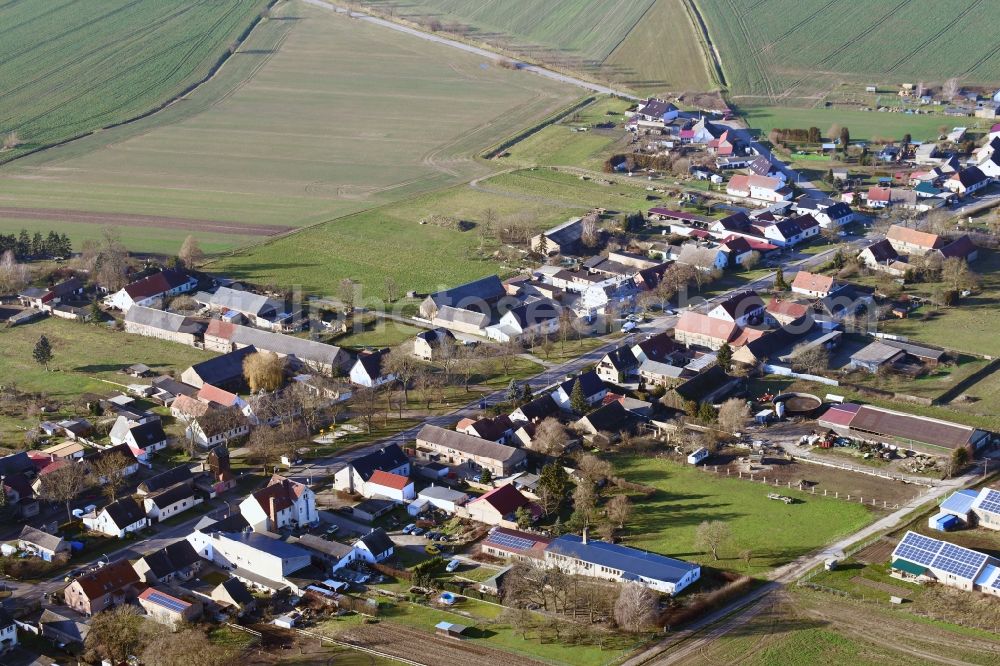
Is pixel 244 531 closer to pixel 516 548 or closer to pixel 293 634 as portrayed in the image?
pixel 293 634

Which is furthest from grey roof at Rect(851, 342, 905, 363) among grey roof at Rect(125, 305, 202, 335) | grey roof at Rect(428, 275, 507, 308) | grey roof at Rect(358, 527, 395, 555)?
grey roof at Rect(125, 305, 202, 335)

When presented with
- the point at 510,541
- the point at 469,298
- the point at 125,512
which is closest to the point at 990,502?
the point at 510,541

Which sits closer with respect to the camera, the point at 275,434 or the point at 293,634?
the point at 293,634

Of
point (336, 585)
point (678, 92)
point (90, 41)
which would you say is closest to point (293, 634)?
point (336, 585)

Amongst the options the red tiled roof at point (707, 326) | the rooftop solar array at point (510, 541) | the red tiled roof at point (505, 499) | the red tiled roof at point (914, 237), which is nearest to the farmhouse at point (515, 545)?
the rooftop solar array at point (510, 541)

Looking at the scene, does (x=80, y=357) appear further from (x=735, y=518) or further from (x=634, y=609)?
(x=634, y=609)
